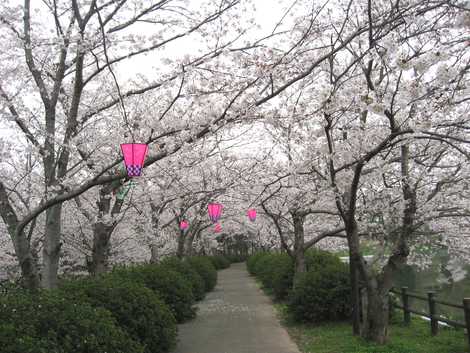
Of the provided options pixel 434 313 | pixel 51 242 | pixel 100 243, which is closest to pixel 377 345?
pixel 434 313

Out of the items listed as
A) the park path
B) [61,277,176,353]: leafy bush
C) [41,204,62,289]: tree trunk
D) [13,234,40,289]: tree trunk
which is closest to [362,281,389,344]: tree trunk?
the park path

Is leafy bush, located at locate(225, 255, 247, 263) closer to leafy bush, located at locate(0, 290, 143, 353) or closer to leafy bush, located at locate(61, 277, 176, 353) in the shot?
leafy bush, located at locate(61, 277, 176, 353)

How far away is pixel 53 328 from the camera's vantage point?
4.65 m

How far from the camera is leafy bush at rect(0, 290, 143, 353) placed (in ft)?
13.4

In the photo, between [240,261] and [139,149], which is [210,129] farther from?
[240,261]

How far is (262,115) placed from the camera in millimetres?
6371

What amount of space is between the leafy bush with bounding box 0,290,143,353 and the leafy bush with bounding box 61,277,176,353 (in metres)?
1.05

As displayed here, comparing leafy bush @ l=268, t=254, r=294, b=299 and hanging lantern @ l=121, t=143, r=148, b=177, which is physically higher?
hanging lantern @ l=121, t=143, r=148, b=177

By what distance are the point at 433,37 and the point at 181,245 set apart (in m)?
13.8

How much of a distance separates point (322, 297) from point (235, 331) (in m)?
2.08

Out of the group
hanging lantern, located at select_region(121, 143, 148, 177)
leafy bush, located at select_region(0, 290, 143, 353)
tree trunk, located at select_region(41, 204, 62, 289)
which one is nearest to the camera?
leafy bush, located at select_region(0, 290, 143, 353)

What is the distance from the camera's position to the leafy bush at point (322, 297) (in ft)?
34.7

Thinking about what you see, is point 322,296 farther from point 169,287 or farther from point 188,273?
point 188,273

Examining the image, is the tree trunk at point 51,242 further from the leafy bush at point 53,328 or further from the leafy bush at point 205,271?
the leafy bush at point 205,271
